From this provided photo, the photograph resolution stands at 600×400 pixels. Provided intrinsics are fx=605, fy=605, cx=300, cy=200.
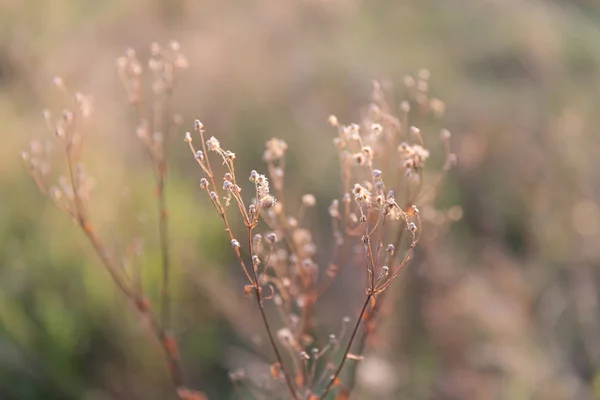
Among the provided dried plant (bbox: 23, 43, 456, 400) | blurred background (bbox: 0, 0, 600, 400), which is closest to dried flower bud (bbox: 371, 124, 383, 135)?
dried plant (bbox: 23, 43, 456, 400)

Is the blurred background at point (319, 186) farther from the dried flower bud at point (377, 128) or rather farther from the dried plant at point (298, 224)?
the dried flower bud at point (377, 128)

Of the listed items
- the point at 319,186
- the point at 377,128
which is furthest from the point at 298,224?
the point at 319,186

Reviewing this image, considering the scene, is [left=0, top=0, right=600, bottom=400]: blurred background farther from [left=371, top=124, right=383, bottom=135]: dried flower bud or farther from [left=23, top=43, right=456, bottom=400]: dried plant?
[left=371, top=124, right=383, bottom=135]: dried flower bud

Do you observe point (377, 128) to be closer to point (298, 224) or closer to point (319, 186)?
point (298, 224)

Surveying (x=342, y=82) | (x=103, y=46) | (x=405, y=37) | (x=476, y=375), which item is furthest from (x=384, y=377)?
(x=103, y=46)

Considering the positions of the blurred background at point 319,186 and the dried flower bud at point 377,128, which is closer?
the dried flower bud at point 377,128

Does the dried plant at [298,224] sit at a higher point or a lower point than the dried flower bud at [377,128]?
lower

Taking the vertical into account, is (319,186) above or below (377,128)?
below

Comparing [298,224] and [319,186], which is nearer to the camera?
[298,224]

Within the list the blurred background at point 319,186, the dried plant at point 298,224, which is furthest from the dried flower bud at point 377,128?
the blurred background at point 319,186
